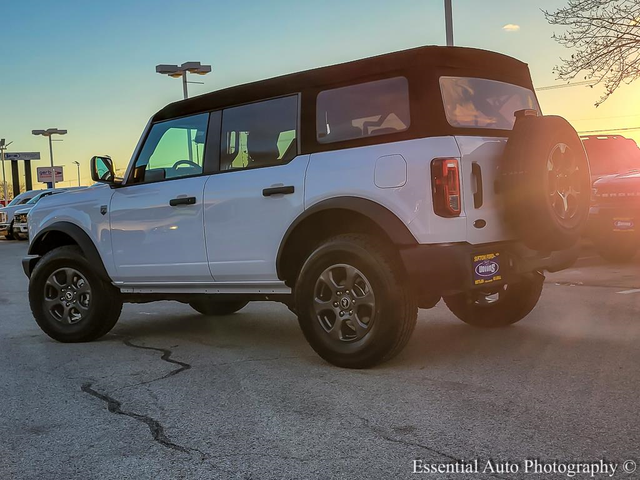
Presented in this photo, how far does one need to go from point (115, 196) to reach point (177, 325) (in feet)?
5.20

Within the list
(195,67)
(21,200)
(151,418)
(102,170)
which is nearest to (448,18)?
(102,170)

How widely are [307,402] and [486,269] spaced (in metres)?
1.42

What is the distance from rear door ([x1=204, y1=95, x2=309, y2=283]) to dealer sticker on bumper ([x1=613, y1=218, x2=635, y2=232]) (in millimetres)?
6477

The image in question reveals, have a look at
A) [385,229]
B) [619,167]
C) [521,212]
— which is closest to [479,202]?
[521,212]

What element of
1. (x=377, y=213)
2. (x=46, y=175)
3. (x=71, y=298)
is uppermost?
(x=46, y=175)

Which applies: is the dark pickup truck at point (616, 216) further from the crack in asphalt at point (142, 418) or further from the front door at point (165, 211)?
the crack in asphalt at point (142, 418)

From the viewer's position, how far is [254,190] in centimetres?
511

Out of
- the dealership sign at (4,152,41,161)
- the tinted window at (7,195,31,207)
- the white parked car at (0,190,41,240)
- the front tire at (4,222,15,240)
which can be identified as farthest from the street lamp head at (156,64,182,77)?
the dealership sign at (4,152,41,161)

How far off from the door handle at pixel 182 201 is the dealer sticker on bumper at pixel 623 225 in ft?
22.3

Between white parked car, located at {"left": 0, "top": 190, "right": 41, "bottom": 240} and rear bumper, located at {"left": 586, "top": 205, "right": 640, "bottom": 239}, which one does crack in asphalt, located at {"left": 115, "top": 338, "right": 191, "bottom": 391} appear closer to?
rear bumper, located at {"left": 586, "top": 205, "right": 640, "bottom": 239}

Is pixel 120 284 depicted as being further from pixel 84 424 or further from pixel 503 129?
pixel 503 129

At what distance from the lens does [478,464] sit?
9.68 feet

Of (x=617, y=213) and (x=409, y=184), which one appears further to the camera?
(x=617, y=213)

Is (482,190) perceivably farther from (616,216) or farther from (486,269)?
(616,216)
